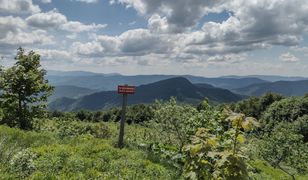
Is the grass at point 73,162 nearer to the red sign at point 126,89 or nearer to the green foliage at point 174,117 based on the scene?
the red sign at point 126,89

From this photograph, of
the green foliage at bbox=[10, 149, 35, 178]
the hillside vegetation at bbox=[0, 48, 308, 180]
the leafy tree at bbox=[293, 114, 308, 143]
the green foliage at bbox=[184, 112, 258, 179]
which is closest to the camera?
the green foliage at bbox=[184, 112, 258, 179]

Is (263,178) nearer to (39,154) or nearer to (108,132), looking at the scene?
(108,132)

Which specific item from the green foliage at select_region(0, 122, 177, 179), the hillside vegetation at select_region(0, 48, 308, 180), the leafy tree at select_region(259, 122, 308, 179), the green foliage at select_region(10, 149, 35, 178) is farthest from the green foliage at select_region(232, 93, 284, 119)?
the green foliage at select_region(10, 149, 35, 178)

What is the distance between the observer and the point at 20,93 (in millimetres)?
23672

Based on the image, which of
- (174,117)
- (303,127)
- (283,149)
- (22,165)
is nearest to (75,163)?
(22,165)

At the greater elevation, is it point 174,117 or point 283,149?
point 174,117

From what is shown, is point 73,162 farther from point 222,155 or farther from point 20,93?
point 20,93

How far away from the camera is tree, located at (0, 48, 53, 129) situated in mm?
23375

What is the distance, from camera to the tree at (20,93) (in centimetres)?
2338

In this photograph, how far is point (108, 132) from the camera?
69.9ft

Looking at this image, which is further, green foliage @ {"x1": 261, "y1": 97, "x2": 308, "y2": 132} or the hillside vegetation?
green foliage @ {"x1": 261, "y1": 97, "x2": 308, "y2": 132}

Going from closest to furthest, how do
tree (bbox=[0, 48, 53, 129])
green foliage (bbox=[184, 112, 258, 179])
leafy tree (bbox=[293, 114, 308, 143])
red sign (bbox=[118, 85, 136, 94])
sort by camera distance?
1. green foliage (bbox=[184, 112, 258, 179])
2. red sign (bbox=[118, 85, 136, 94])
3. tree (bbox=[0, 48, 53, 129])
4. leafy tree (bbox=[293, 114, 308, 143])

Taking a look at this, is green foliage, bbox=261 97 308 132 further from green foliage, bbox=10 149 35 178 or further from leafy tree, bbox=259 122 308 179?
green foliage, bbox=10 149 35 178

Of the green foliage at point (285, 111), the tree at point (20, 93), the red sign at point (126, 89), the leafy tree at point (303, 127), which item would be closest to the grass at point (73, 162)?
the red sign at point (126, 89)
